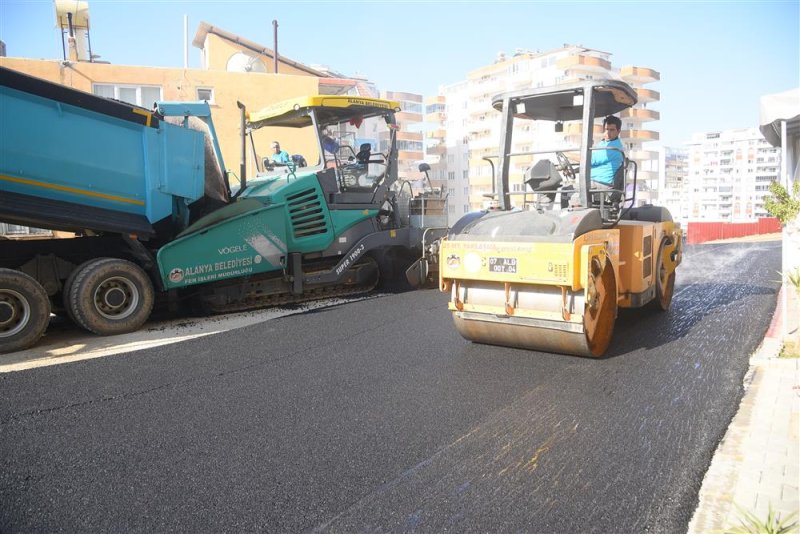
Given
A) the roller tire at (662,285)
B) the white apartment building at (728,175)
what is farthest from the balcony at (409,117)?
the roller tire at (662,285)

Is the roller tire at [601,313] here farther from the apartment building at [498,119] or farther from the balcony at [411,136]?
the balcony at [411,136]

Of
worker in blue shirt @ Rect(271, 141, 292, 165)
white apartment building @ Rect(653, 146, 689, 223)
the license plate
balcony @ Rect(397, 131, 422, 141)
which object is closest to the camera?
the license plate

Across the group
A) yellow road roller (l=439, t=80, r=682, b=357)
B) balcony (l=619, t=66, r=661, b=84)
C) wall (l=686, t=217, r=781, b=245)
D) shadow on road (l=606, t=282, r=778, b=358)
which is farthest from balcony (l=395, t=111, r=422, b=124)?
yellow road roller (l=439, t=80, r=682, b=357)

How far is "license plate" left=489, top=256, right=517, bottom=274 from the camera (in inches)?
174

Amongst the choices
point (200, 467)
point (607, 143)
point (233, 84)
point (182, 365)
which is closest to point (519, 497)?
point (200, 467)

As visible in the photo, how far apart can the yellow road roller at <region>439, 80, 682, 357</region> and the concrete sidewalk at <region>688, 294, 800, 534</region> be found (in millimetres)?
1141

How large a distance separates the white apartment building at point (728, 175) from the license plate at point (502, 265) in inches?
3726

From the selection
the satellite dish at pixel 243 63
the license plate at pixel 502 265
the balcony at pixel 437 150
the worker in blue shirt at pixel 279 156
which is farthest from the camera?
the balcony at pixel 437 150

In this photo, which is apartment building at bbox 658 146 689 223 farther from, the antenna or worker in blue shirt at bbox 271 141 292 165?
worker in blue shirt at bbox 271 141 292 165

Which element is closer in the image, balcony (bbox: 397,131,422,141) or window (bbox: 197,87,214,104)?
window (bbox: 197,87,214,104)

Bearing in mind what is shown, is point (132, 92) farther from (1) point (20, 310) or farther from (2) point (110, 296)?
(1) point (20, 310)

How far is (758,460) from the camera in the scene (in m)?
2.92

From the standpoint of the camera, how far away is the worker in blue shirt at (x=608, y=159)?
541 cm

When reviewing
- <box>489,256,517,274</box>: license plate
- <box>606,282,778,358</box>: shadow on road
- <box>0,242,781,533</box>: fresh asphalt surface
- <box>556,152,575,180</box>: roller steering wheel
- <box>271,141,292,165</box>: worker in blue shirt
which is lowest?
<box>0,242,781,533</box>: fresh asphalt surface
